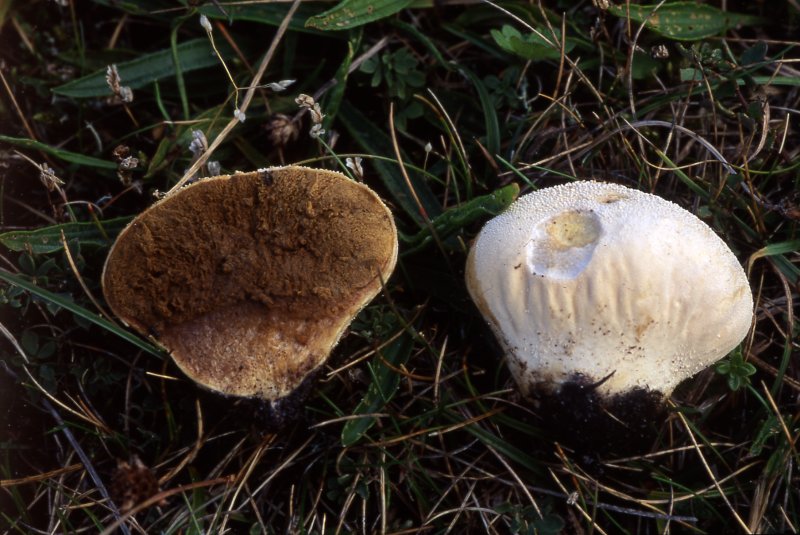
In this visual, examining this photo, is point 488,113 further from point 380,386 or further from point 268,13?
point 380,386

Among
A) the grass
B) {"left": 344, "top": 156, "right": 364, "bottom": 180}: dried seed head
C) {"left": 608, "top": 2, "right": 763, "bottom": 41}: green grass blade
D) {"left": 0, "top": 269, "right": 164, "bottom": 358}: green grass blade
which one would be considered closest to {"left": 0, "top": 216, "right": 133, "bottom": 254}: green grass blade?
the grass

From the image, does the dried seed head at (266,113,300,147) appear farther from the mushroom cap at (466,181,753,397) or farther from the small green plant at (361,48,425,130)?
the mushroom cap at (466,181,753,397)

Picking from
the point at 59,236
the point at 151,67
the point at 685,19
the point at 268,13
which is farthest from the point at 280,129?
the point at 685,19

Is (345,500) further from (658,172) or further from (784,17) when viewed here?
(784,17)

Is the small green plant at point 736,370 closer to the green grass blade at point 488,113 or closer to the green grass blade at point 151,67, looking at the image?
the green grass blade at point 488,113

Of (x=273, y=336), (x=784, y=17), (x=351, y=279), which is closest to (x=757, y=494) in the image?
(x=351, y=279)
